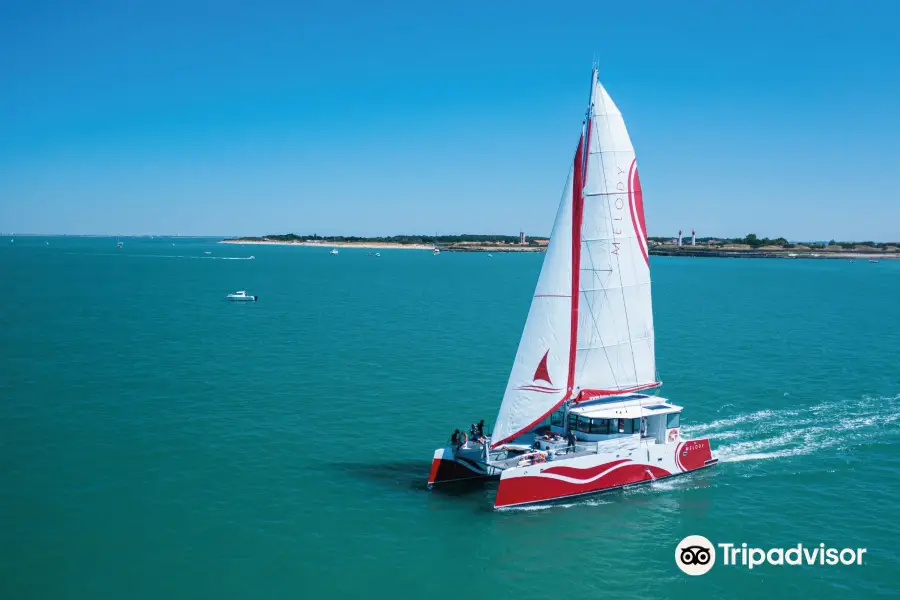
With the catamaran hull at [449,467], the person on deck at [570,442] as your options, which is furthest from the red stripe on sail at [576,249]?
the catamaran hull at [449,467]

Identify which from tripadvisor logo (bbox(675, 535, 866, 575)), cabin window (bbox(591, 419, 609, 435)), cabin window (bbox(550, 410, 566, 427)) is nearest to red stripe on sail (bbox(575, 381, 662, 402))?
cabin window (bbox(591, 419, 609, 435))

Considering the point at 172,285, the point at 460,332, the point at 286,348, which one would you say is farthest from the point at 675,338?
the point at 172,285

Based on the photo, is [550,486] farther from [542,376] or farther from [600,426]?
[542,376]

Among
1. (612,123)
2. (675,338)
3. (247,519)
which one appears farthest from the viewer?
(675,338)

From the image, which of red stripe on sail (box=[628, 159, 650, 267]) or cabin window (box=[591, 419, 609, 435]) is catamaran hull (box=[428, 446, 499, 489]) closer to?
cabin window (box=[591, 419, 609, 435])

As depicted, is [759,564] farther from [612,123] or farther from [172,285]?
[172,285]

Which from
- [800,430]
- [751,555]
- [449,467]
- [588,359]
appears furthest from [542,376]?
[800,430]
